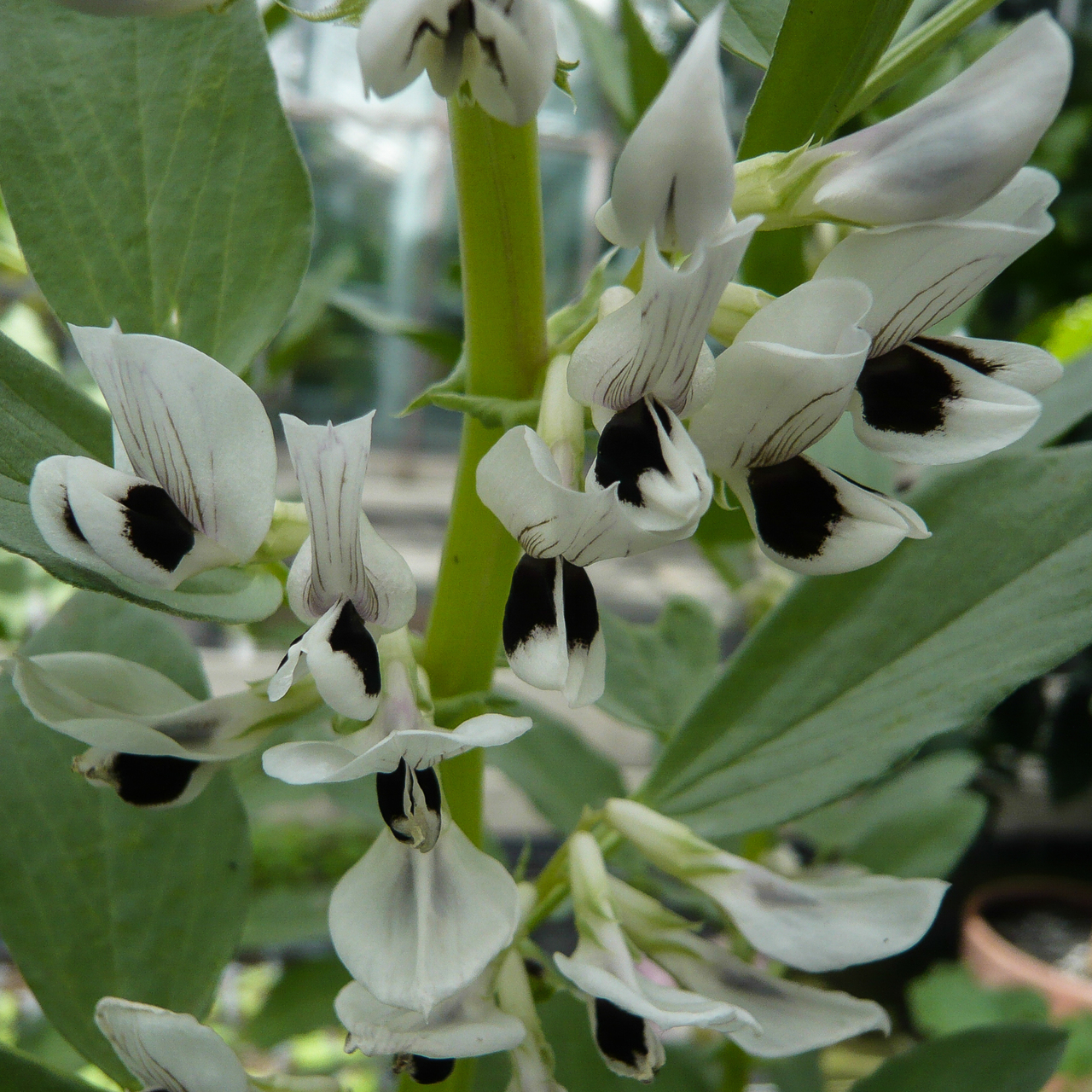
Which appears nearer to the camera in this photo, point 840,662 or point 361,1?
point 361,1

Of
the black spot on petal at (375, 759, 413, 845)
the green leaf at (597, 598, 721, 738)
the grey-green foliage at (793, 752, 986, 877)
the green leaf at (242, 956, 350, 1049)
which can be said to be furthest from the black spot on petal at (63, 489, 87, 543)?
the grey-green foliage at (793, 752, 986, 877)

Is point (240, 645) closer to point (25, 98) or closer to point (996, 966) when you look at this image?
point (996, 966)

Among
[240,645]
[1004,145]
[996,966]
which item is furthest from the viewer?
[240,645]

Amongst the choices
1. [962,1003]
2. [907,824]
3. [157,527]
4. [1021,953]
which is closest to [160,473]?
[157,527]

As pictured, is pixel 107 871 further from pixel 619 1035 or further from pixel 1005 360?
pixel 1005 360

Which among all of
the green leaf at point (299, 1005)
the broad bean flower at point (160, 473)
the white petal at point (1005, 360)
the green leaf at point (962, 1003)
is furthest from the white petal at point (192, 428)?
the green leaf at point (962, 1003)

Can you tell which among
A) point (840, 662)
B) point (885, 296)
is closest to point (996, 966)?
point (840, 662)
